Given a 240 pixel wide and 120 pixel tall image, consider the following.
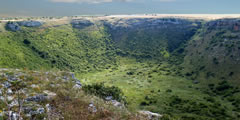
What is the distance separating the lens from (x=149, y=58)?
10169cm

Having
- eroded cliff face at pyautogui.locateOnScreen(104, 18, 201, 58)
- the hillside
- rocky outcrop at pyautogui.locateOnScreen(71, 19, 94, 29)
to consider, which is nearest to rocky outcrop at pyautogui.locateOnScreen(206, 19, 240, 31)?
the hillside

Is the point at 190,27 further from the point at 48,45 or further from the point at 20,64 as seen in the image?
the point at 20,64

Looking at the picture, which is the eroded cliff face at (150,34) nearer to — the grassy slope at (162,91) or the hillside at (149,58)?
the hillside at (149,58)

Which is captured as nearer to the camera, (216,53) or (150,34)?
(216,53)

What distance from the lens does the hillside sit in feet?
156

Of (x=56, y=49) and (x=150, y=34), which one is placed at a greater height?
(x=150, y=34)

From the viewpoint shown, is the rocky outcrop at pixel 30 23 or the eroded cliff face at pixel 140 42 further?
the rocky outcrop at pixel 30 23

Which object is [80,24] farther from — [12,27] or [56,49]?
[12,27]

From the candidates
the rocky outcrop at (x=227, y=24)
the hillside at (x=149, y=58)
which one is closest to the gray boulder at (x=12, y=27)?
the hillside at (x=149, y=58)

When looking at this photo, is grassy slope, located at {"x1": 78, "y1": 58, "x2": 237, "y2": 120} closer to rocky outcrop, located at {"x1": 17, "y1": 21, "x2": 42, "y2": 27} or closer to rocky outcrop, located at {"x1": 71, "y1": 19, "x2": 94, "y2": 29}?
rocky outcrop, located at {"x1": 71, "y1": 19, "x2": 94, "y2": 29}

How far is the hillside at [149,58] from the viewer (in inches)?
1877

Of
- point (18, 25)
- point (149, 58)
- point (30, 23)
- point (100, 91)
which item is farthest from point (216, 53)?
point (30, 23)

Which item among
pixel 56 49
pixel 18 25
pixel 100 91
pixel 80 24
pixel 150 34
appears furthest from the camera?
pixel 80 24

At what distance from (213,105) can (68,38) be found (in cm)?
8764
